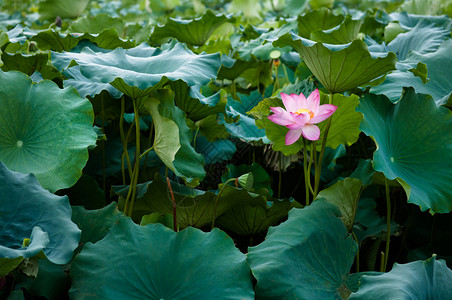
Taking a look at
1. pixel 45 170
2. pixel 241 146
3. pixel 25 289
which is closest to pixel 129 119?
pixel 241 146

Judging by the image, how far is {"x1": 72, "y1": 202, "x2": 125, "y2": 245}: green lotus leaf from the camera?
904 mm

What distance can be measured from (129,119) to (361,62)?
711 millimetres

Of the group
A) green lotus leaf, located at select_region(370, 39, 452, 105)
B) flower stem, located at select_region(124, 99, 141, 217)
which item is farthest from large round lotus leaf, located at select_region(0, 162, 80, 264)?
green lotus leaf, located at select_region(370, 39, 452, 105)

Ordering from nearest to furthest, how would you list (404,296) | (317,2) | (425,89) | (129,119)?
1. (404,296)
2. (425,89)
3. (129,119)
4. (317,2)

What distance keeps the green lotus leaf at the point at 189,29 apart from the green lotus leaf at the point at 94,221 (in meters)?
0.87

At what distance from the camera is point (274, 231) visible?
92 cm

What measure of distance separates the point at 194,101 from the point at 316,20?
79cm

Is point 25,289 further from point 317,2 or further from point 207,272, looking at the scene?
point 317,2

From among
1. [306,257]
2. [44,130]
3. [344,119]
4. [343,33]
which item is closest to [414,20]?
[343,33]

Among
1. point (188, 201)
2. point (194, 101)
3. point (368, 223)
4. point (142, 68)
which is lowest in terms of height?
point (368, 223)

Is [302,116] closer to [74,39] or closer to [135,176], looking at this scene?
[135,176]

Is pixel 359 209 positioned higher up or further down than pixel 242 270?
further down

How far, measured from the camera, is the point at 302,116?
0.89 m

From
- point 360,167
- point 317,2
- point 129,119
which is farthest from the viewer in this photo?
point 317,2
